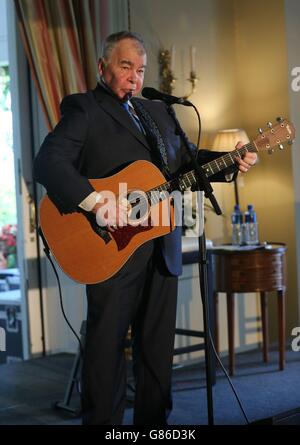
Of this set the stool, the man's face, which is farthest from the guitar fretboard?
the stool

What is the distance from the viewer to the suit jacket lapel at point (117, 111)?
2578 mm

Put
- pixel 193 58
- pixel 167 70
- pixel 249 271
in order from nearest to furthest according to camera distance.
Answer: pixel 249 271 < pixel 167 70 < pixel 193 58

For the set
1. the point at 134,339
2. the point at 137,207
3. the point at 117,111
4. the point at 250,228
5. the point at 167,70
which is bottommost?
the point at 134,339

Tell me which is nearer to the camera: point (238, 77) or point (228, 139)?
point (228, 139)

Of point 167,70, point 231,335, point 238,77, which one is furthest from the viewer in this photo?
point 238,77

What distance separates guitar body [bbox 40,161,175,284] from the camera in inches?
98.8

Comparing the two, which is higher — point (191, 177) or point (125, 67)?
point (125, 67)

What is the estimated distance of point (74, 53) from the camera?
4352 mm

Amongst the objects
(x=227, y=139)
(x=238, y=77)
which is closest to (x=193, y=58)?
(x=238, y=77)

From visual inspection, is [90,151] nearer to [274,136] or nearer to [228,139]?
[274,136]

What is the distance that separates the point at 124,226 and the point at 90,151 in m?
0.29

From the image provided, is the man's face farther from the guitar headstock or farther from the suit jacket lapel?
the guitar headstock

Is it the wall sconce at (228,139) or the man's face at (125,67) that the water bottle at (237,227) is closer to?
the wall sconce at (228,139)

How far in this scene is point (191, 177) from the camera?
8.34ft
